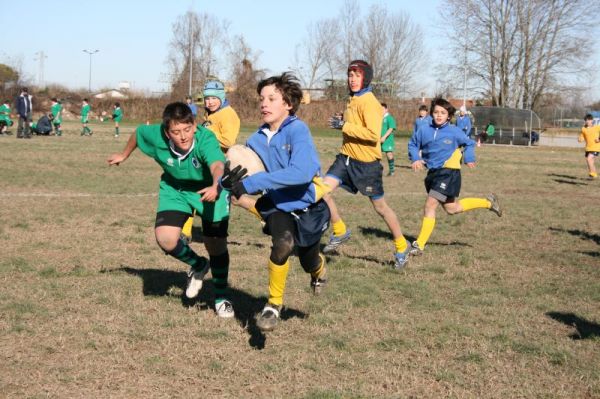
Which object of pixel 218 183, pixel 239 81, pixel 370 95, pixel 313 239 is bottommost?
pixel 313 239

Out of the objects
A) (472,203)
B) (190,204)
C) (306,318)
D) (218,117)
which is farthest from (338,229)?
(190,204)

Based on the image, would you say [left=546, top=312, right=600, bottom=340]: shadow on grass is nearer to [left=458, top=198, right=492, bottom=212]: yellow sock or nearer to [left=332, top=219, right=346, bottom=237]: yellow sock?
[left=332, top=219, right=346, bottom=237]: yellow sock

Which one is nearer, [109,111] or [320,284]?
[320,284]

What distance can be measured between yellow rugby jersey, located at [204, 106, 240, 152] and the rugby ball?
3.69 metres

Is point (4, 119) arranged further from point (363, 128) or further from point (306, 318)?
point (306, 318)

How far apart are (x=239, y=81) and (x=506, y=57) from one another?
2212 centimetres

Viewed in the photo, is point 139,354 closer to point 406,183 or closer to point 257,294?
point 257,294

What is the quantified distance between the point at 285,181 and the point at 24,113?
26.8 meters

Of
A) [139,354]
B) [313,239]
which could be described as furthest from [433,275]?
[139,354]

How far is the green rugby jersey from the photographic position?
19.1ft

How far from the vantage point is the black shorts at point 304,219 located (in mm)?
5590

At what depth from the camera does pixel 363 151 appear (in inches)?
332

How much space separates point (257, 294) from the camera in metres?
6.89

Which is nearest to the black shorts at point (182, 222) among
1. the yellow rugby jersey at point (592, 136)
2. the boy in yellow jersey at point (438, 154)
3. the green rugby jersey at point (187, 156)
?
the green rugby jersey at point (187, 156)
